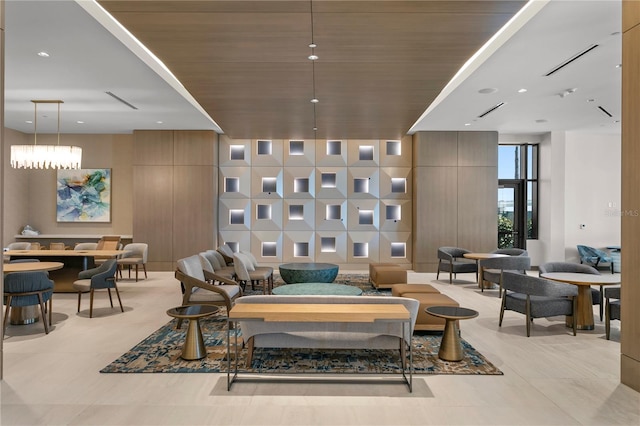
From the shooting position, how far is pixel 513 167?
12547mm

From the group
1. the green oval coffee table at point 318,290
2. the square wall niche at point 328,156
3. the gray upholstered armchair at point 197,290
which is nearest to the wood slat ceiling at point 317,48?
the gray upholstered armchair at point 197,290

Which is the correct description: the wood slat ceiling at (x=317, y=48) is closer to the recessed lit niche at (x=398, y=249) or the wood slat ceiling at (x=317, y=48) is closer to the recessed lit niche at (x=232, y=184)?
the recessed lit niche at (x=232, y=184)

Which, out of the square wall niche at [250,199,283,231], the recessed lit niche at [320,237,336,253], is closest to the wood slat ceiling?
the square wall niche at [250,199,283,231]

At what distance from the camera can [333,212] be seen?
12133 millimetres

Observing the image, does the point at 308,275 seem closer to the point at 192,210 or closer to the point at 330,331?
the point at 330,331

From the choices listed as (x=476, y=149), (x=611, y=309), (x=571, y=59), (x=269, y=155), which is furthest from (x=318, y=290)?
(x=476, y=149)

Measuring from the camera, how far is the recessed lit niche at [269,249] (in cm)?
1205

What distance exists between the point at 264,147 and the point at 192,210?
253cm

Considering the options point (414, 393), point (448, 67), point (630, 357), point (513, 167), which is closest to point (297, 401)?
point (414, 393)

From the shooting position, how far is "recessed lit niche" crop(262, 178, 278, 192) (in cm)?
1207

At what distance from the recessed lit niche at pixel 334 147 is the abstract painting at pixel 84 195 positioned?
231 inches

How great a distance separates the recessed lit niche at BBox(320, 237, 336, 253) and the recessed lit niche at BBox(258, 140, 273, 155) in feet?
9.02

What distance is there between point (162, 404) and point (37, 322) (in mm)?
3749

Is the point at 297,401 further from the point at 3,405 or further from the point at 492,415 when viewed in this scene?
the point at 3,405
